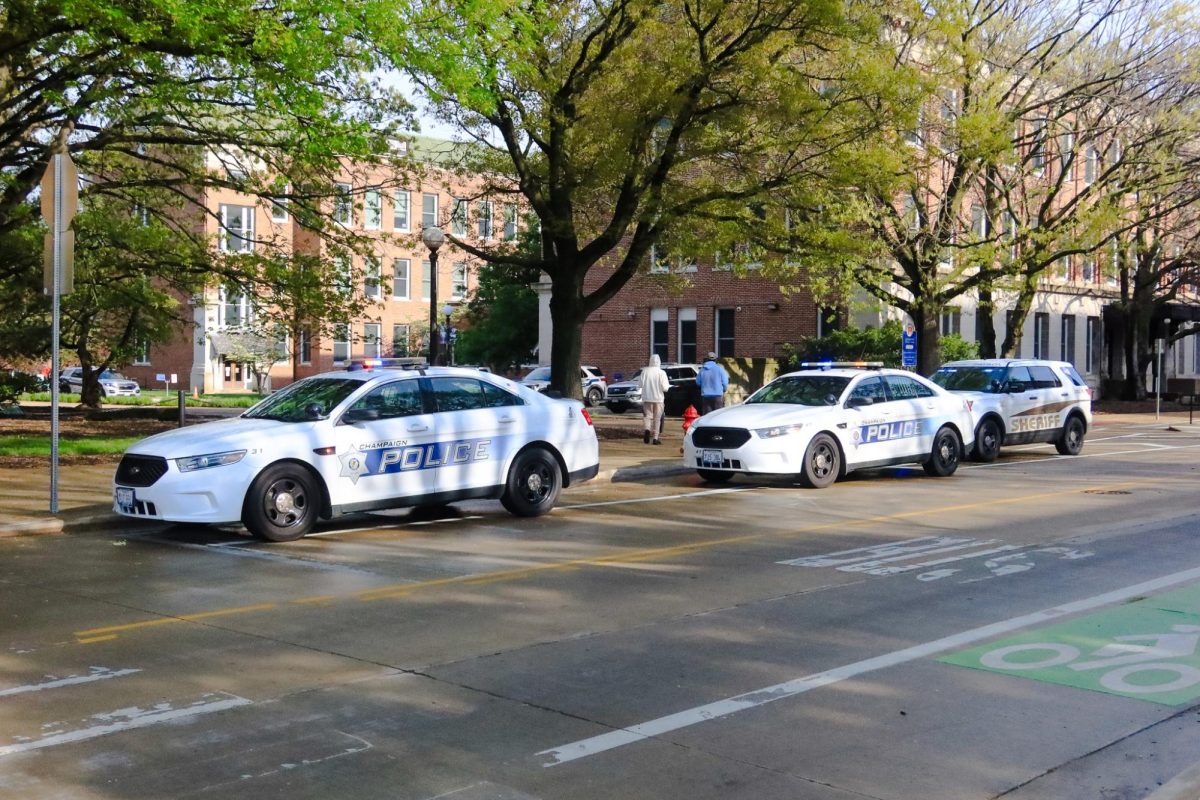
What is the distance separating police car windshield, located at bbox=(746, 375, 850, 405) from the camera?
1670 cm

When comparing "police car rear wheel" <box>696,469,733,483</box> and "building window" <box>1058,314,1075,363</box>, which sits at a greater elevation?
"building window" <box>1058,314,1075,363</box>

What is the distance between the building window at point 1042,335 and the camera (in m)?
45.4

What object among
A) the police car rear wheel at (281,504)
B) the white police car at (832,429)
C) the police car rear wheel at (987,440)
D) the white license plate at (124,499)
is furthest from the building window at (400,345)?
the police car rear wheel at (281,504)

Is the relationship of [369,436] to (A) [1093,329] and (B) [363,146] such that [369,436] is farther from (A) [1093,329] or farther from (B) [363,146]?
(A) [1093,329]

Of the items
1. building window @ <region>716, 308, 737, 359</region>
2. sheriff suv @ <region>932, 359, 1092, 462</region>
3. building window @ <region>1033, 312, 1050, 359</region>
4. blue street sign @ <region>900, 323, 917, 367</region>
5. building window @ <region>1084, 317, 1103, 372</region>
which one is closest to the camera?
sheriff suv @ <region>932, 359, 1092, 462</region>

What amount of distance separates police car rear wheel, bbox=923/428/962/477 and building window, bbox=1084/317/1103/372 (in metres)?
34.0

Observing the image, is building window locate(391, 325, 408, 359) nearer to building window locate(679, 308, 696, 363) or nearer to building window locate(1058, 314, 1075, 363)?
building window locate(679, 308, 696, 363)

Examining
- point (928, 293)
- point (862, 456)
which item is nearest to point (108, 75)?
point (862, 456)

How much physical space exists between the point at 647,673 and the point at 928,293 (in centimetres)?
2289

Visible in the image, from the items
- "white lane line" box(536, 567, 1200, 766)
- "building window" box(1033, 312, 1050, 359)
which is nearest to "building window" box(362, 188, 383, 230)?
"white lane line" box(536, 567, 1200, 766)

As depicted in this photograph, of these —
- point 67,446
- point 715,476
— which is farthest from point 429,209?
point 715,476

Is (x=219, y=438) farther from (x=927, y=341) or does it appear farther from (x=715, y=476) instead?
(x=927, y=341)

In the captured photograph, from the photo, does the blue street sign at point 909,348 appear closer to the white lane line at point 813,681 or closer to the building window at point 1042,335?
the white lane line at point 813,681

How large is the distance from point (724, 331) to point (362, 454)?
3065 cm
